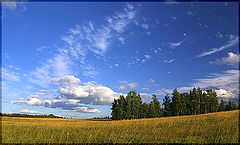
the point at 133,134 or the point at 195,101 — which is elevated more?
the point at 133,134

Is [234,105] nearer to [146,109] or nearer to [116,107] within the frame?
[146,109]

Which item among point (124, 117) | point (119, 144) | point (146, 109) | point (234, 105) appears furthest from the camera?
point (234, 105)

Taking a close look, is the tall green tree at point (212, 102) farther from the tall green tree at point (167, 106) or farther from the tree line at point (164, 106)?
the tall green tree at point (167, 106)

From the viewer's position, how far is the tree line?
6197 centimetres

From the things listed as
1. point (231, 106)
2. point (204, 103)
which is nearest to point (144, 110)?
point (204, 103)

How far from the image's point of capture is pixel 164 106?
6694 centimetres

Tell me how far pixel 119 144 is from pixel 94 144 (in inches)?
46.2

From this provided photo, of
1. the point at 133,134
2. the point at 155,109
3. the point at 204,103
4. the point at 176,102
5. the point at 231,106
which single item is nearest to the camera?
the point at 133,134

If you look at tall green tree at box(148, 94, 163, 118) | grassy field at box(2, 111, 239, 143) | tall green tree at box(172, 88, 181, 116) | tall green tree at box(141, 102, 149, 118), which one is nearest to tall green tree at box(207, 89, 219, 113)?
tall green tree at box(172, 88, 181, 116)

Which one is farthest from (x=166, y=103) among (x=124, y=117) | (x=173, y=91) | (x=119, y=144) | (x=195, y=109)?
(x=119, y=144)

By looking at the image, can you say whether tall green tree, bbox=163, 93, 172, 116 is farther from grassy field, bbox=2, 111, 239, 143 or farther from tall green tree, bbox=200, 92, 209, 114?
grassy field, bbox=2, 111, 239, 143

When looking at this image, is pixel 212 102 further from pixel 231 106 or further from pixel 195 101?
pixel 231 106

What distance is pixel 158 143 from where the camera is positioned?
7.43 meters

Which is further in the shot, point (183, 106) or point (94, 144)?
point (183, 106)
